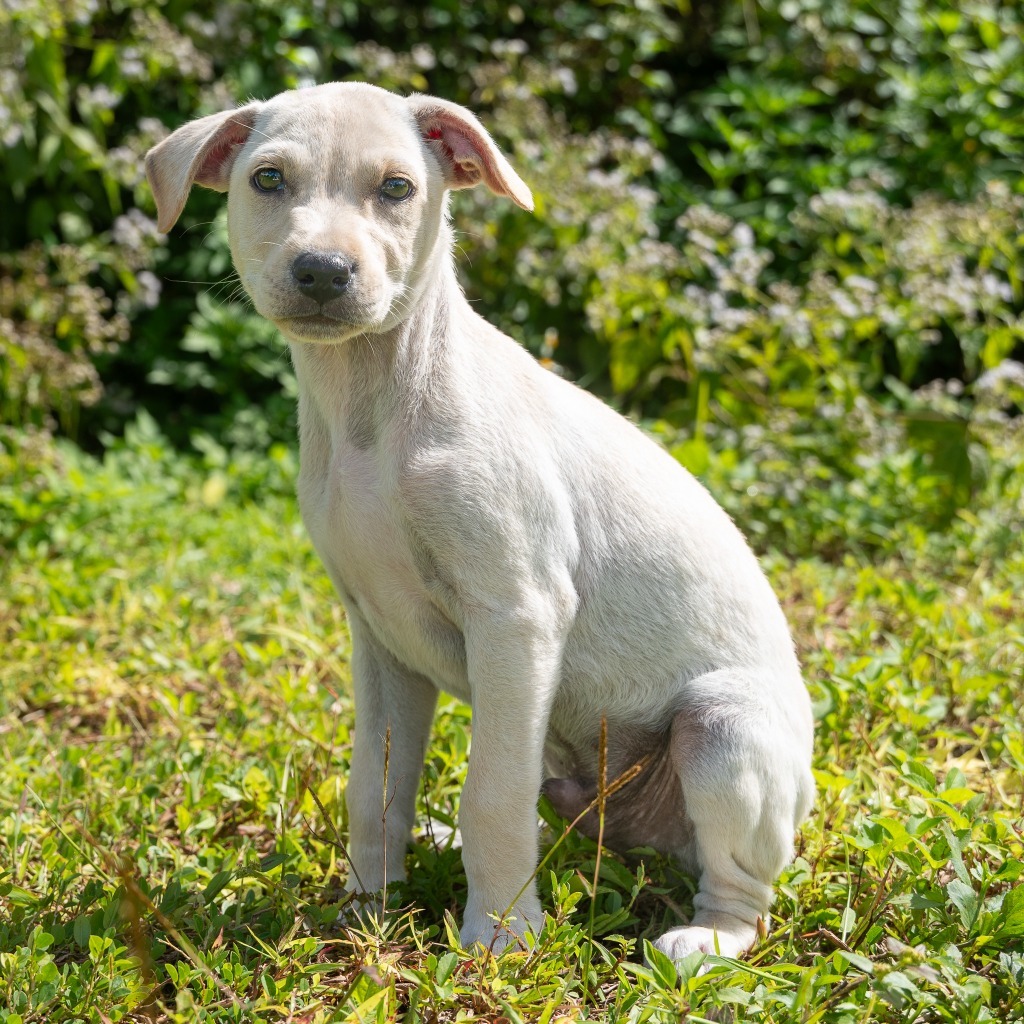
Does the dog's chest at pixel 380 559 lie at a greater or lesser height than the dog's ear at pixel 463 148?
lesser

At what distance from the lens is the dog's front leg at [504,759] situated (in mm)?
2787

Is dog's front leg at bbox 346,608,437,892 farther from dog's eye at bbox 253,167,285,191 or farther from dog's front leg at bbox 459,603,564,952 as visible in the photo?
dog's eye at bbox 253,167,285,191

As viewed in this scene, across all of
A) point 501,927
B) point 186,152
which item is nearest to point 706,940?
point 501,927

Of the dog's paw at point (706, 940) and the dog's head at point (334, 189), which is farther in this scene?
the dog's paw at point (706, 940)

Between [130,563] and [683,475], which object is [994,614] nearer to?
[683,475]

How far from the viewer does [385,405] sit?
114 inches

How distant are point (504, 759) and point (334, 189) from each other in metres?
1.37

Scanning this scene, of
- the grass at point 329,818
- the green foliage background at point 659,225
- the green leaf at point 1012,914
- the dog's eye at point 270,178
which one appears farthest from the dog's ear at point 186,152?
the green foliage background at point 659,225

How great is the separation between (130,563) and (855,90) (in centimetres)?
589

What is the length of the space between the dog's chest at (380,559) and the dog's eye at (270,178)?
639 millimetres

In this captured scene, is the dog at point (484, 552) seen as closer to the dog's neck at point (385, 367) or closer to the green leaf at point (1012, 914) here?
the dog's neck at point (385, 367)

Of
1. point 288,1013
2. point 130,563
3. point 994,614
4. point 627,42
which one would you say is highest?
point 627,42

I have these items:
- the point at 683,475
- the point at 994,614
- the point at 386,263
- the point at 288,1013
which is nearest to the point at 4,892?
the point at 288,1013

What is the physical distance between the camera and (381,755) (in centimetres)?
321
